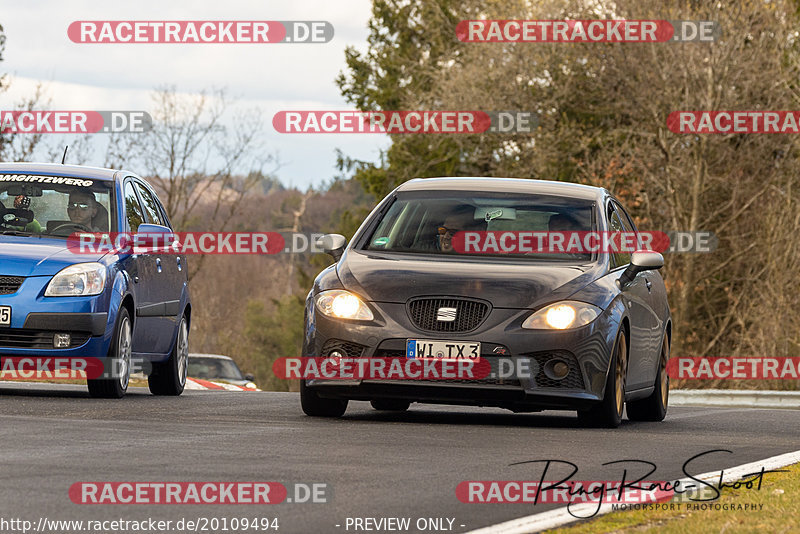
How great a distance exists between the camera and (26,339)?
1218 centimetres

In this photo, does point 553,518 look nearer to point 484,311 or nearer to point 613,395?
point 484,311

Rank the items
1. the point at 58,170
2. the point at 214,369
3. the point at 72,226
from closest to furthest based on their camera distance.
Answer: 1. the point at 72,226
2. the point at 58,170
3. the point at 214,369

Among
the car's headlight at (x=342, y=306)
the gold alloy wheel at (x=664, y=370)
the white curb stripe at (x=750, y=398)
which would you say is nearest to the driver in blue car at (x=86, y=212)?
the car's headlight at (x=342, y=306)

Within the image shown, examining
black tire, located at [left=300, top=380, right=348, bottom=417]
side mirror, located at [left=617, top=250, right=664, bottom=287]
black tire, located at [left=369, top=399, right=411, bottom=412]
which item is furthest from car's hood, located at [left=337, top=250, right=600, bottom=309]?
black tire, located at [left=369, top=399, right=411, bottom=412]

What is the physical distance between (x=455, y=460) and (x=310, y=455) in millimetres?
764

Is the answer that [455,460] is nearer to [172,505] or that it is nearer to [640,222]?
[172,505]

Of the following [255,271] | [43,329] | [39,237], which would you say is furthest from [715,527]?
[255,271]

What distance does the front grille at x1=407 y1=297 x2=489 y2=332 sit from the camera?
10383 millimetres

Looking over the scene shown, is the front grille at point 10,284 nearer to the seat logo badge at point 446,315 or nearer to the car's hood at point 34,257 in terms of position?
the car's hood at point 34,257

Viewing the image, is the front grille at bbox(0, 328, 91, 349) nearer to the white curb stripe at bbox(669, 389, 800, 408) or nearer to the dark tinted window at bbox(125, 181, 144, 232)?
the dark tinted window at bbox(125, 181, 144, 232)

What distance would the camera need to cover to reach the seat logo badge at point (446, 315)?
1039 centimetres

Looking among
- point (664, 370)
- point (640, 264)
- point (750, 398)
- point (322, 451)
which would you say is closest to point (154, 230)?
point (640, 264)

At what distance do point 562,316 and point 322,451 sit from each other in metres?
2.60

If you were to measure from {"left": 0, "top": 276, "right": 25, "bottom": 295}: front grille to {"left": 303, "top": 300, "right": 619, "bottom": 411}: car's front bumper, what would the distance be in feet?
9.21
